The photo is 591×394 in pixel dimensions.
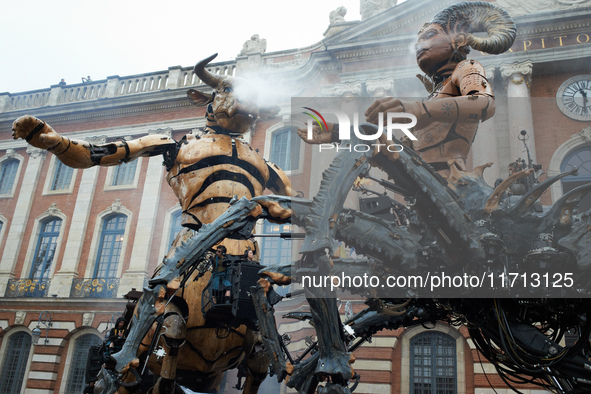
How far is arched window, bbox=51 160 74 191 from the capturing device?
78.1 ft

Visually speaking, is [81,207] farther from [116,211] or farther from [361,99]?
[361,99]

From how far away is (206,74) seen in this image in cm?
502

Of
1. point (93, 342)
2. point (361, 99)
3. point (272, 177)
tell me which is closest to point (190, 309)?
point (272, 177)

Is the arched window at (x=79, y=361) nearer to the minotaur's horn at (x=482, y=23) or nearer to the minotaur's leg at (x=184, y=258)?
the minotaur's leg at (x=184, y=258)

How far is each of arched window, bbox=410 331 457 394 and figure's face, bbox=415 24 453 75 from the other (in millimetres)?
13292

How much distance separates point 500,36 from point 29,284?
76.6 feet

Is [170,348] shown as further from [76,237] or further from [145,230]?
[76,237]

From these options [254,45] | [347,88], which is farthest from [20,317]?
[347,88]

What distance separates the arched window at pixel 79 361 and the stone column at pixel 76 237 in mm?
2093

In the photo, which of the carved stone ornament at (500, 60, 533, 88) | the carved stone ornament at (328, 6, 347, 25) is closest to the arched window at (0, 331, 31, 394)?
the carved stone ornament at (328, 6, 347, 25)

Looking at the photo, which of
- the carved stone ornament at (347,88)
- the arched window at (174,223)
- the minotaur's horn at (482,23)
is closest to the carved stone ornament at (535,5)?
the carved stone ornament at (347,88)

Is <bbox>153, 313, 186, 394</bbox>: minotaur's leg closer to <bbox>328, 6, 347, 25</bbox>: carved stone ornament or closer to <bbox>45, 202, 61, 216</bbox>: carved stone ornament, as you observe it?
<bbox>328, 6, 347, 25</bbox>: carved stone ornament

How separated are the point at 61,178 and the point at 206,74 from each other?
21.8 m

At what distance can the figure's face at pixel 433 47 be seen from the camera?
3.82 m
